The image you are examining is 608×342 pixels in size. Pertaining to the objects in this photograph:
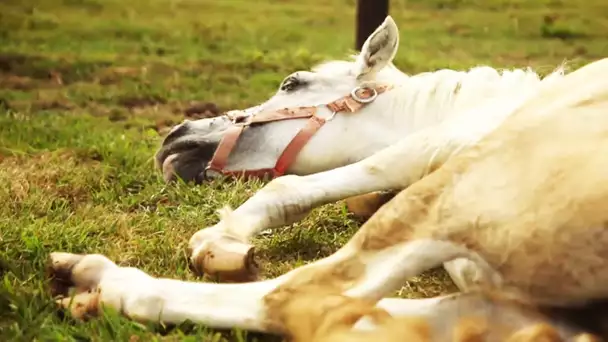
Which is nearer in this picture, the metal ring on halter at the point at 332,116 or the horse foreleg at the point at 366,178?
the horse foreleg at the point at 366,178

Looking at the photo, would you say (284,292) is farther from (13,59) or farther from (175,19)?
(175,19)

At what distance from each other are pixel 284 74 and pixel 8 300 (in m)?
4.32

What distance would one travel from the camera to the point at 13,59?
6453mm

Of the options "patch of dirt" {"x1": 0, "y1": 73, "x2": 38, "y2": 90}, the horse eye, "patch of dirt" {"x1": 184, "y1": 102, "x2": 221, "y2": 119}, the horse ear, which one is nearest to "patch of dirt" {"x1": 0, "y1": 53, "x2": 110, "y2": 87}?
"patch of dirt" {"x1": 0, "y1": 73, "x2": 38, "y2": 90}

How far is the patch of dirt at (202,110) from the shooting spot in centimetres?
563

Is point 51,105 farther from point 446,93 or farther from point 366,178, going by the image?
point 366,178

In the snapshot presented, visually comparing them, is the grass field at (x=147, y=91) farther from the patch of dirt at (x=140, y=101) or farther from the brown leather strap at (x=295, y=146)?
the brown leather strap at (x=295, y=146)

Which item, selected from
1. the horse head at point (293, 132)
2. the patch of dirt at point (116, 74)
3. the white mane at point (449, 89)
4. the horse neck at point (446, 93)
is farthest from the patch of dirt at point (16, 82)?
the horse neck at point (446, 93)

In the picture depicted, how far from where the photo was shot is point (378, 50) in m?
3.56

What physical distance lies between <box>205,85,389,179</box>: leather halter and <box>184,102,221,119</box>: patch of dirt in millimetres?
2150

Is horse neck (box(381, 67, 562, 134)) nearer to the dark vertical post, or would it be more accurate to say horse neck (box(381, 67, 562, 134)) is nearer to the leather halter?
the leather halter

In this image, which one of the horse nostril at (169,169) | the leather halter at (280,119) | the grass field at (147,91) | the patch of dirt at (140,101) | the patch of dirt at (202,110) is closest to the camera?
the grass field at (147,91)

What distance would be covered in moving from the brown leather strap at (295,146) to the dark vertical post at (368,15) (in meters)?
2.35

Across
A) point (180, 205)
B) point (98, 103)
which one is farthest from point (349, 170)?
point (98, 103)
